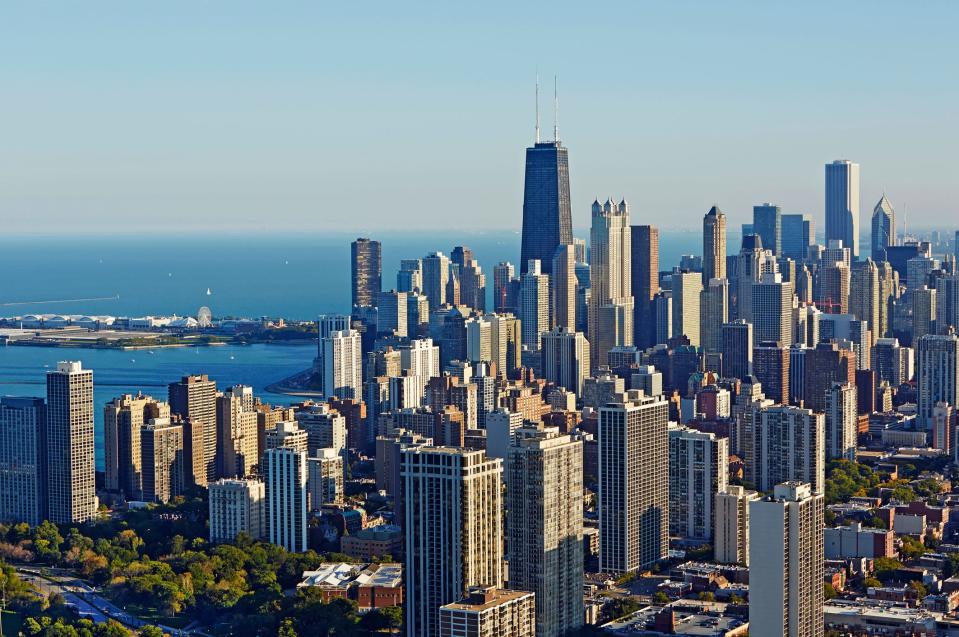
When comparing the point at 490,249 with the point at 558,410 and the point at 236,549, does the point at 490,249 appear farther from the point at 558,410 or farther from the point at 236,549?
the point at 236,549

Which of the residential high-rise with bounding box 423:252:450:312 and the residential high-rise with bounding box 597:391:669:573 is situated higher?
the residential high-rise with bounding box 423:252:450:312

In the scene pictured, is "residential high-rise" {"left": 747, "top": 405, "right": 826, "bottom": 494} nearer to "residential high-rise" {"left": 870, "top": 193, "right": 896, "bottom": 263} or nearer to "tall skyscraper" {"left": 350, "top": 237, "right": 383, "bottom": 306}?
"tall skyscraper" {"left": 350, "top": 237, "right": 383, "bottom": 306}

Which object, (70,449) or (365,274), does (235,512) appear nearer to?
(70,449)

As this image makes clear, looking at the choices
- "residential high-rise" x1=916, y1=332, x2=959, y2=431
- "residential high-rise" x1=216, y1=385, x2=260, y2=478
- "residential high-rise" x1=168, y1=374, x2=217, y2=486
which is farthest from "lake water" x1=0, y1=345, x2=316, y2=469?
"residential high-rise" x1=916, y1=332, x2=959, y2=431

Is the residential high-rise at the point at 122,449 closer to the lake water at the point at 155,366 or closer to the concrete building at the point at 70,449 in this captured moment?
the concrete building at the point at 70,449

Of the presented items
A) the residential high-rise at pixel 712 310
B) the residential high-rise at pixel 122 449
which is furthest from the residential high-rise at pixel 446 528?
the residential high-rise at pixel 712 310
